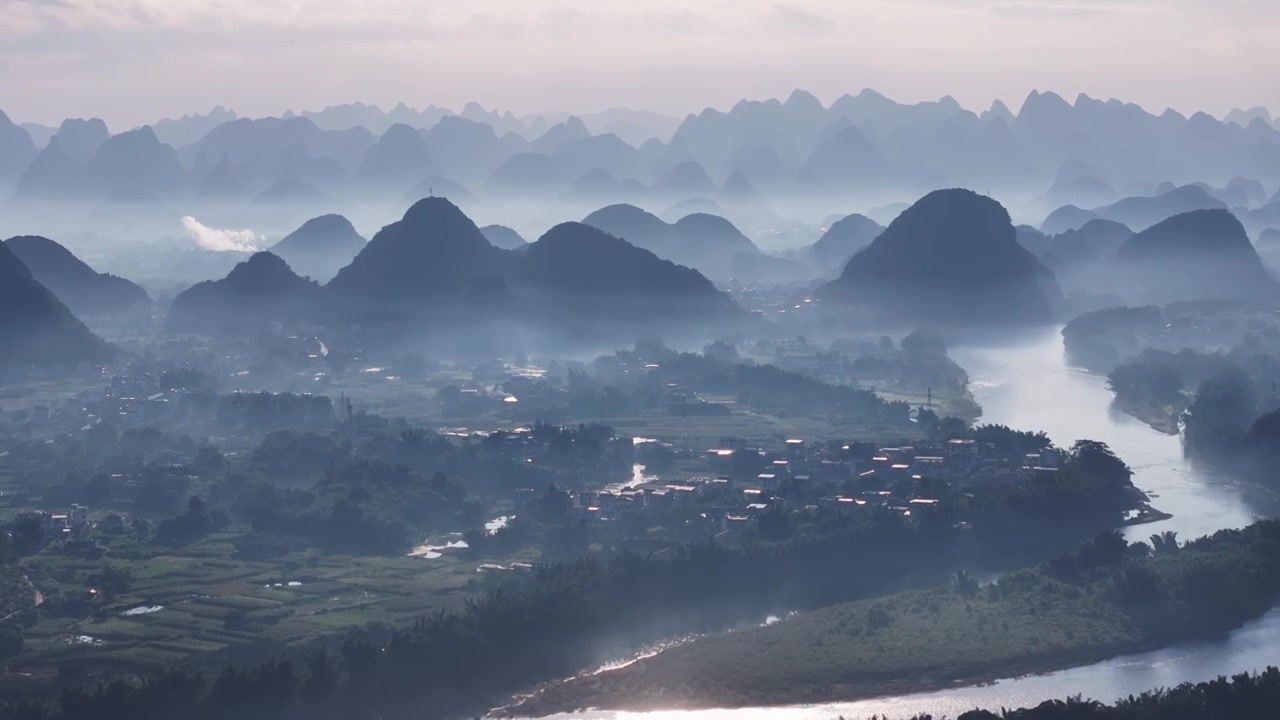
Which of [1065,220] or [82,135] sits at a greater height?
[82,135]

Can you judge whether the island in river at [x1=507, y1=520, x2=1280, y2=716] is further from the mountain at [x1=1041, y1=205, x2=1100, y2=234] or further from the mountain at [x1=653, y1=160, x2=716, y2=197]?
the mountain at [x1=653, y1=160, x2=716, y2=197]

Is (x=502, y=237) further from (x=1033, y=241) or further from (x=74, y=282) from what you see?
(x=1033, y=241)

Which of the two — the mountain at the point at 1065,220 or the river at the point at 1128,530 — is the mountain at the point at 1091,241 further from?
the river at the point at 1128,530

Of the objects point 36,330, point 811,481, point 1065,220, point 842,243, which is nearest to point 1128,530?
point 811,481

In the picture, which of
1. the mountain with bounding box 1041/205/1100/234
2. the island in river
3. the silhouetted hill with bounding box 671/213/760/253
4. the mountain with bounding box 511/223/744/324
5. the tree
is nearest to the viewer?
the island in river

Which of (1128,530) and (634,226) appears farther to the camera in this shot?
(634,226)

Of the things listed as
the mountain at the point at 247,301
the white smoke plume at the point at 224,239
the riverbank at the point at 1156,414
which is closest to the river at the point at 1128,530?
the riverbank at the point at 1156,414

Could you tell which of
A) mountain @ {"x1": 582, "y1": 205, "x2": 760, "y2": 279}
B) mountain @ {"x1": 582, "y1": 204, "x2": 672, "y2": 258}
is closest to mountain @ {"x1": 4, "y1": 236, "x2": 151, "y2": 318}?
mountain @ {"x1": 582, "y1": 205, "x2": 760, "y2": 279}
